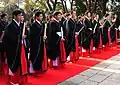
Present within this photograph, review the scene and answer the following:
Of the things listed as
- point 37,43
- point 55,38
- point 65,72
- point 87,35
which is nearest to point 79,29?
point 87,35

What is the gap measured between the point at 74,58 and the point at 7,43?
11.2ft

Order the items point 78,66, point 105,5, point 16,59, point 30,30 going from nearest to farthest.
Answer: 1. point 16,59
2. point 30,30
3. point 78,66
4. point 105,5

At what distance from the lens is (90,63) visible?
9.26 metres

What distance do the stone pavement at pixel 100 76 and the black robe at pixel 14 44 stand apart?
3.79 ft

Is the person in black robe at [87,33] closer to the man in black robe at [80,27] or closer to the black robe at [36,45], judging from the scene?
the man in black robe at [80,27]

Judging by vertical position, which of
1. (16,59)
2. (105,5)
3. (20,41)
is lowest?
(16,59)

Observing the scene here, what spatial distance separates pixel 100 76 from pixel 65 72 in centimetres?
97

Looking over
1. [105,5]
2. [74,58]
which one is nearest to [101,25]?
[74,58]

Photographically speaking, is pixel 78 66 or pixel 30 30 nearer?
pixel 30 30

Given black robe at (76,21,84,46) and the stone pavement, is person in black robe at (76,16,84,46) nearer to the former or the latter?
black robe at (76,21,84,46)

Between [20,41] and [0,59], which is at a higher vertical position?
[20,41]

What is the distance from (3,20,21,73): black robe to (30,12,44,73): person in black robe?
872 millimetres

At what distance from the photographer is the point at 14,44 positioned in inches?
255

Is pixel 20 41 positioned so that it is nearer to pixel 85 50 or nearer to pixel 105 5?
pixel 85 50
